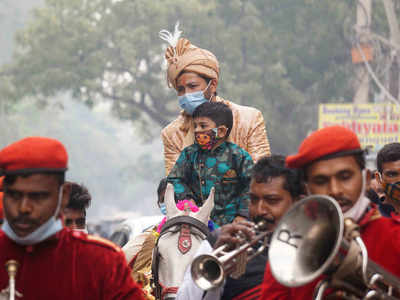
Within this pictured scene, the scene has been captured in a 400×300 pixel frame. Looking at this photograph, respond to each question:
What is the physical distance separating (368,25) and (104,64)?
1532cm

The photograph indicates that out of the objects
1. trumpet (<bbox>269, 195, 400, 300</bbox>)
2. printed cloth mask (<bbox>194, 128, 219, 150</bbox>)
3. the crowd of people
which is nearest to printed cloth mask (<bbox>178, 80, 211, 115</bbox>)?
printed cloth mask (<bbox>194, 128, 219, 150</bbox>)

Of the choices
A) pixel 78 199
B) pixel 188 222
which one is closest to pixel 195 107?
pixel 78 199

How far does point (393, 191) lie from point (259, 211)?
232 centimetres

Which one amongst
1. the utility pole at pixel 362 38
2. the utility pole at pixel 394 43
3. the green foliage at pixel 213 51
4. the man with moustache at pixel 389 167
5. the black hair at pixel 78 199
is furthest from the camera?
the green foliage at pixel 213 51

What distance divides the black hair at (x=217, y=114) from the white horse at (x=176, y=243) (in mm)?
836

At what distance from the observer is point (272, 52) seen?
1389 inches

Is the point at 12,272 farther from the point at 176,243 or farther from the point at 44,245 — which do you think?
the point at 176,243

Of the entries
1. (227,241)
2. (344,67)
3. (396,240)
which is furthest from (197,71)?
(344,67)

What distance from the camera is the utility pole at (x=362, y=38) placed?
958 inches

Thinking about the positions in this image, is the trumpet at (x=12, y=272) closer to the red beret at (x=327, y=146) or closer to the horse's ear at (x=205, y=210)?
the red beret at (x=327, y=146)

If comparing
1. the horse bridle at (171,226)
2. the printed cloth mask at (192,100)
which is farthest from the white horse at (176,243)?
the printed cloth mask at (192,100)

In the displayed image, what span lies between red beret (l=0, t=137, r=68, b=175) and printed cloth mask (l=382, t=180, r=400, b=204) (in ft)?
11.3

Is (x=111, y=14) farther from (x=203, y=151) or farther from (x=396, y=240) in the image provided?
(x=396, y=240)

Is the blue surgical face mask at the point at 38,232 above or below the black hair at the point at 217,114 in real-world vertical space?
below
